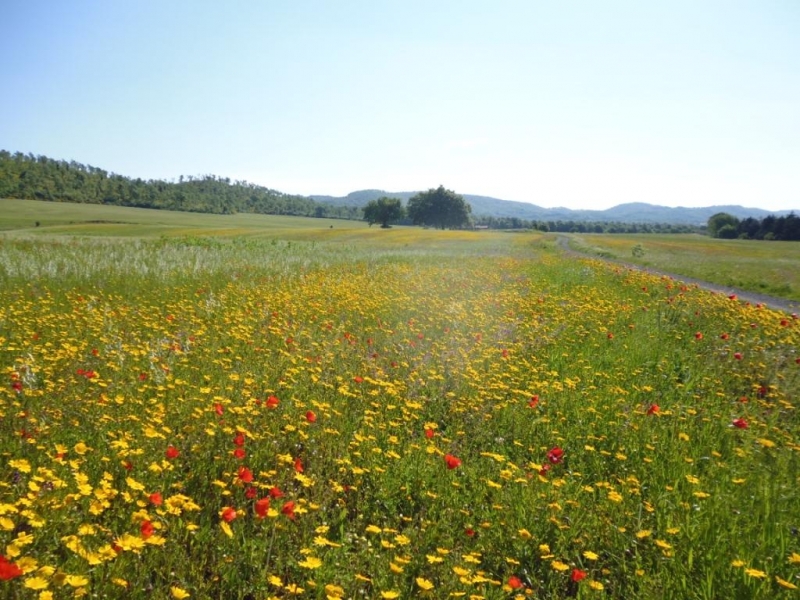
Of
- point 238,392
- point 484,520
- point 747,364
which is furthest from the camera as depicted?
point 747,364

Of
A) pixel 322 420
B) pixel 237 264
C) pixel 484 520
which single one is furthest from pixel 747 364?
pixel 237 264

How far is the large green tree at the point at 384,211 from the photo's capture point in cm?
11050

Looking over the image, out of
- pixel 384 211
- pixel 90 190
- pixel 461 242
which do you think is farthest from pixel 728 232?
pixel 90 190

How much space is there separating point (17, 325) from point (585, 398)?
7359 millimetres

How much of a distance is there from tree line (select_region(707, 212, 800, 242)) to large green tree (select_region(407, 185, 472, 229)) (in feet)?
200

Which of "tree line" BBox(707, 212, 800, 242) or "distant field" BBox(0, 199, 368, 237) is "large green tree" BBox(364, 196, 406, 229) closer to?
"distant field" BBox(0, 199, 368, 237)

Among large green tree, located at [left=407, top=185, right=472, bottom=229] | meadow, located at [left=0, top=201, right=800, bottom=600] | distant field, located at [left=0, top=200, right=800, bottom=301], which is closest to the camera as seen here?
meadow, located at [left=0, top=201, right=800, bottom=600]

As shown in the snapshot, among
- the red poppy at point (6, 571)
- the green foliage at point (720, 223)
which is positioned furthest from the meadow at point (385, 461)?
the green foliage at point (720, 223)

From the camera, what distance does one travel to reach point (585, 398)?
5258 mm

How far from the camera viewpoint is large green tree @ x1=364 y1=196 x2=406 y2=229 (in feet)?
363

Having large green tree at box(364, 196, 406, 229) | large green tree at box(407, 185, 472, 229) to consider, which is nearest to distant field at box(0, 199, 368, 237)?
large green tree at box(364, 196, 406, 229)

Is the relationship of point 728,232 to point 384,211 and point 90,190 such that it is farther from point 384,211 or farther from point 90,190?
point 90,190

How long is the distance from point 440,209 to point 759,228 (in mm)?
68872

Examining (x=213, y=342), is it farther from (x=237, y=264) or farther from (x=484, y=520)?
(x=237, y=264)
